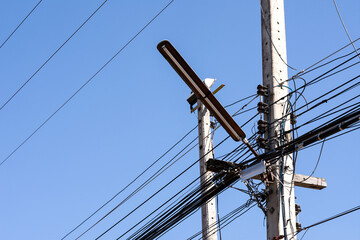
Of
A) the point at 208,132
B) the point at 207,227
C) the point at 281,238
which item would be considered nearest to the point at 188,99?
the point at 208,132

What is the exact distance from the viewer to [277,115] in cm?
923

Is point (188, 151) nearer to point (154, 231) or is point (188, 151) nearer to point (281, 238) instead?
point (154, 231)

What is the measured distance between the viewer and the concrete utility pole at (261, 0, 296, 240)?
28.4 ft

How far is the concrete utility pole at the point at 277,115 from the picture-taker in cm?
866

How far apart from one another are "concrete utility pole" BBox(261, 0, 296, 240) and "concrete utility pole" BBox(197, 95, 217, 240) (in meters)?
2.50

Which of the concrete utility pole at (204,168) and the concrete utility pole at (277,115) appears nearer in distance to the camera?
the concrete utility pole at (277,115)

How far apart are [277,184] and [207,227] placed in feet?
11.3

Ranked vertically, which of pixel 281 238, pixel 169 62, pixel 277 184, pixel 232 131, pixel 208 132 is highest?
pixel 208 132

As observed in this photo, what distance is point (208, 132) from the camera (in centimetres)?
1270

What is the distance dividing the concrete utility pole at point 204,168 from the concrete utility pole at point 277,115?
8.20 feet

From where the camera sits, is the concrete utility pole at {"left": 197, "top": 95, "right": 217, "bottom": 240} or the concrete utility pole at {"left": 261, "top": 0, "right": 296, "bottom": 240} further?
the concrete utility pole at {"left": 197, "top": 95, "right": 217, "bottom": 240}

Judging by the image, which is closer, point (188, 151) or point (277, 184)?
point (277, 184)

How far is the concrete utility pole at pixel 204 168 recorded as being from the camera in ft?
39.1

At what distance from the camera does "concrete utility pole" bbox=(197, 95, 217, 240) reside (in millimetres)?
11930
